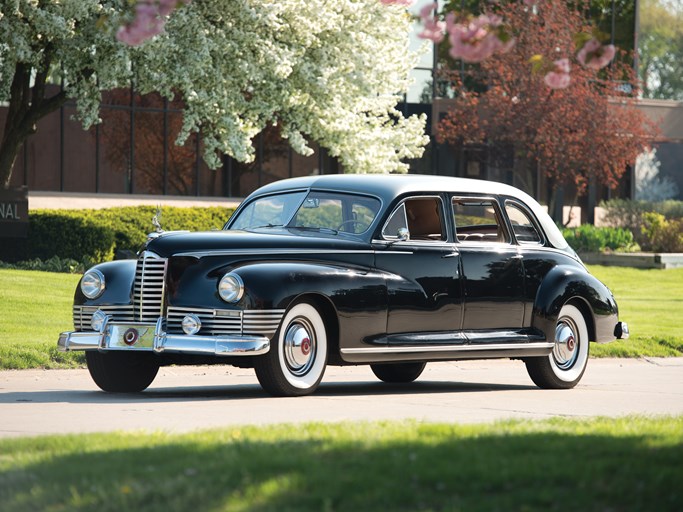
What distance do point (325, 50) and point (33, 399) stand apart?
57.4 ft

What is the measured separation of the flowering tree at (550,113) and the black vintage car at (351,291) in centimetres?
2386

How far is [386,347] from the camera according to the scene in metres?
11.9

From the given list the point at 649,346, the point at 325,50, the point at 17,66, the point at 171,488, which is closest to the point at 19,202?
the point at 17,66

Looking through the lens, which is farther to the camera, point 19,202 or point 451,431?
point 19,202

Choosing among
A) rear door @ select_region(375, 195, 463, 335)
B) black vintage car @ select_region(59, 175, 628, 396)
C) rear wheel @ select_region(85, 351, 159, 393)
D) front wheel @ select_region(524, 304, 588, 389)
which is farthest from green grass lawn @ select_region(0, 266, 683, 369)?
front wheel @ select_region(524, 304, 588, 389)

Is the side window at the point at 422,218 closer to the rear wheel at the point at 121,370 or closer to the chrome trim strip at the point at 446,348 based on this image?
the chrome trim strip at the point at 446,348

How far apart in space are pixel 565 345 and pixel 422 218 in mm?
2158

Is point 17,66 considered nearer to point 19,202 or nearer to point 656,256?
point 19,202

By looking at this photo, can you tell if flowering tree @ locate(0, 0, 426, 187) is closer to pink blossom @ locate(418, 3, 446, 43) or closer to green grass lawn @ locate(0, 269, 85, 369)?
green grass lawn @ locate(0, 269, 85, 369)

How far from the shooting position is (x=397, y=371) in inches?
560

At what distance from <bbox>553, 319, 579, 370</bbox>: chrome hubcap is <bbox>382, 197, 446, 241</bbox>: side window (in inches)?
70.3

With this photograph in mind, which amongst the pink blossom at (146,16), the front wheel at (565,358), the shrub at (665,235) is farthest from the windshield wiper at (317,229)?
the shrub at (665,235)

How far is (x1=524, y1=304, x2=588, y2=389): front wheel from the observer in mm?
13602

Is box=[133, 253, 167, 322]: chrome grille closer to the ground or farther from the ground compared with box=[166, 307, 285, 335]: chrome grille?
farther from the ground
